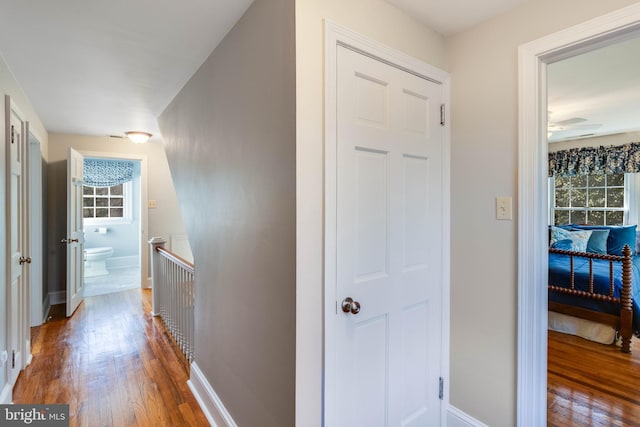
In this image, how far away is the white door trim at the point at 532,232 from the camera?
1.48m

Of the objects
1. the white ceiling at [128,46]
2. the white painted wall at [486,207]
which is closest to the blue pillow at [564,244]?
the white ceiling at [128,46]

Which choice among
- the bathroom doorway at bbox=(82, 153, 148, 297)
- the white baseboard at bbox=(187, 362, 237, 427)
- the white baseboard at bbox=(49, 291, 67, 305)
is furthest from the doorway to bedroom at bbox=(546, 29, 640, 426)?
the bathroom doorway at bbox=(82, 153, 148, 297)

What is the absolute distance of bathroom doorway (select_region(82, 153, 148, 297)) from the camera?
5.54 metres

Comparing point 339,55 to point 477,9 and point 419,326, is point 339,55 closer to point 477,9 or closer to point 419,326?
point 477,9

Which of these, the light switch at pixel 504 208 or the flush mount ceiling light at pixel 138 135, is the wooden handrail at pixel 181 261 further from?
the light switch at pixel 504 208

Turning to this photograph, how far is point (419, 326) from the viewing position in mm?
1675

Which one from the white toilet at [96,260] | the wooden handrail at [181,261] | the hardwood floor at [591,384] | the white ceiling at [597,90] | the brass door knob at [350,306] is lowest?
the hardwood floor at [591,384]

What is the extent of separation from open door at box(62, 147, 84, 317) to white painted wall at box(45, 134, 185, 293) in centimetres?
39

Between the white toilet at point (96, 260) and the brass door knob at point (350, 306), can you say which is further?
the white toilet at point (96, 260)

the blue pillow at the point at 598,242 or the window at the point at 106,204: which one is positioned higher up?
the window at the point at 106,204

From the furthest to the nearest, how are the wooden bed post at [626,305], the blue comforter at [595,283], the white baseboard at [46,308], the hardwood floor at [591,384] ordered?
the white baseboard at [46,308]
the blue comforter at [595,283]
the wooden bed post at [626,305]
the hardwood floor at [591,384]

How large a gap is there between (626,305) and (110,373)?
14.6 feet

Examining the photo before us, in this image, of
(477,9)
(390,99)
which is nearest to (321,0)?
(390,99)

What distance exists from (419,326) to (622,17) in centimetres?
161
